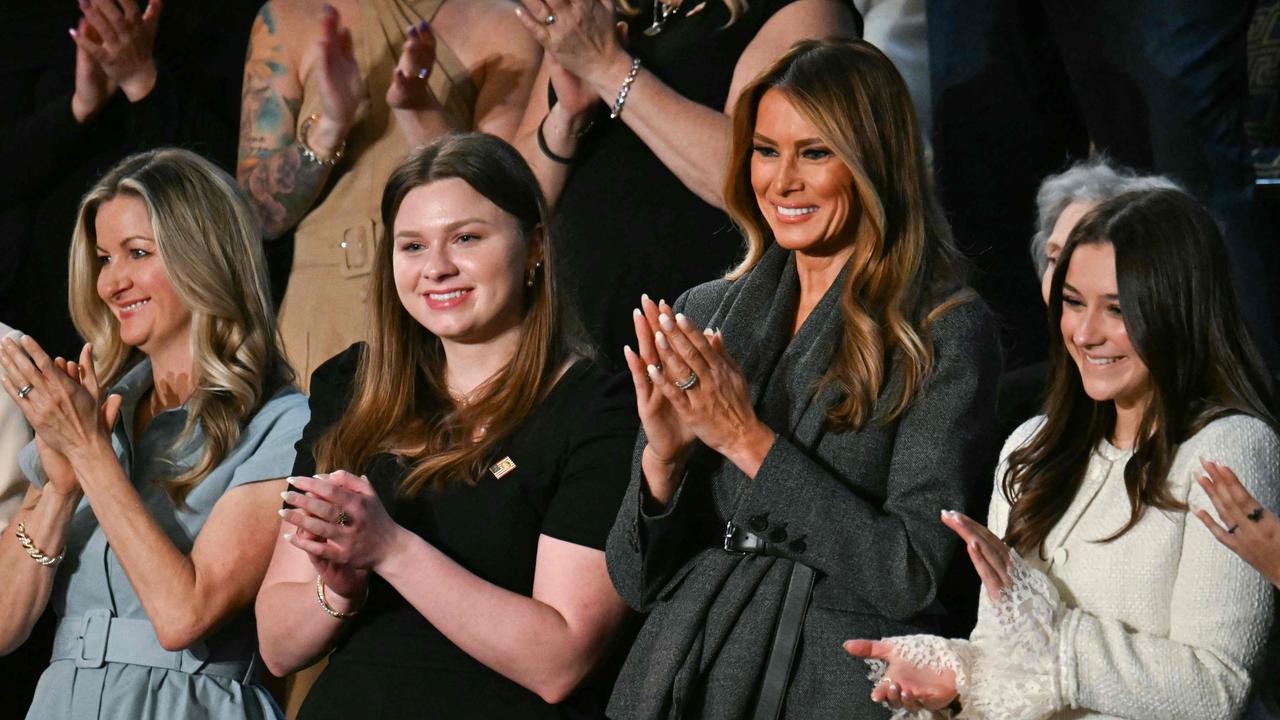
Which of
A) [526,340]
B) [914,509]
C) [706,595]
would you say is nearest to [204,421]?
[526,340]

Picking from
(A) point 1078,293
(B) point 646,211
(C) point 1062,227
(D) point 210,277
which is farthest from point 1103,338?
(D) point 210,277

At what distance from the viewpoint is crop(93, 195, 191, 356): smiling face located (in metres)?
3.40

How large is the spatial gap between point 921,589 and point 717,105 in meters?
1.31

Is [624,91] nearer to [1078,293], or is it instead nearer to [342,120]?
[342,120]

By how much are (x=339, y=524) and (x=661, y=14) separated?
1.43 meters

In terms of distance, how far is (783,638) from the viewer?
7.80 ft

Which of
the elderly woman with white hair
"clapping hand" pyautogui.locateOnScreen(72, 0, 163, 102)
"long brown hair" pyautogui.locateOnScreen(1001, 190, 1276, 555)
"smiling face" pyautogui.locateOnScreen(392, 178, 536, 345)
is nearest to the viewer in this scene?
"long brown hair" pyautogui.locateOnScreen(1001, 190, 1276, 555)

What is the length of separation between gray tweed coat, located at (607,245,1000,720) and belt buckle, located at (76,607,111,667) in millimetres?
1178

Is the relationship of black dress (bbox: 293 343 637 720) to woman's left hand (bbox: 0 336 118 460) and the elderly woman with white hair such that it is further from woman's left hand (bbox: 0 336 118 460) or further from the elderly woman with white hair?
the elderly woman with white hair

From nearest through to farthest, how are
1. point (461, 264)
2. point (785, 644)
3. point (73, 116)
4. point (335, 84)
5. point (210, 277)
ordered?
point (785, 644)
point (461, 264)
point (210, 277)
point (335, 84)
point (73, 116)

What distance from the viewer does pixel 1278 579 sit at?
7.16 ft

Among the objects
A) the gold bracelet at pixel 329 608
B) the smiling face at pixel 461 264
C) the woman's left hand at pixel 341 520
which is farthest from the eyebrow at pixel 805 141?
the gold bracelet at pixel 329 608

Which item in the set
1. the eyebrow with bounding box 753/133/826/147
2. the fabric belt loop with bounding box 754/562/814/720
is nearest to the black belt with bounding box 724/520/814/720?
the fabric belt loop with bounding box 754/562/814/720

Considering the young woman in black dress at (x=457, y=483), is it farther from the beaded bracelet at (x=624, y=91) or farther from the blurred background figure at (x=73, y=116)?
the blurred background figure at (x=73, y=116)
